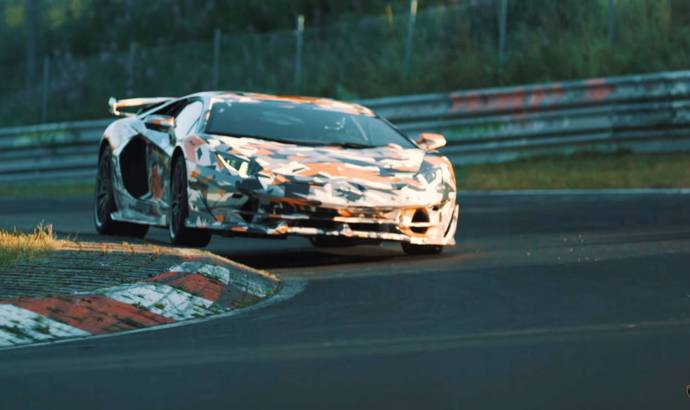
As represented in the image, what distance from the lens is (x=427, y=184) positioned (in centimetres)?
1291

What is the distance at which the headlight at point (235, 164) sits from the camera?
41.2ft

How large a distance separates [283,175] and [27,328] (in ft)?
13.7

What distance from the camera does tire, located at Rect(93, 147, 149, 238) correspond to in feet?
49.2

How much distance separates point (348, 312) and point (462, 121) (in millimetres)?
14939

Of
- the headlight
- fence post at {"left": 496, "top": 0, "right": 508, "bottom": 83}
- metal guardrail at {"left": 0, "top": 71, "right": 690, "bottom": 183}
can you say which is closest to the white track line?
the headlight

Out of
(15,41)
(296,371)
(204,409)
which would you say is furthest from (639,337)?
(15,41)

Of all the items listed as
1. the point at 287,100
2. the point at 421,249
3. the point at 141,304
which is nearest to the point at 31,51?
the point at 287,100

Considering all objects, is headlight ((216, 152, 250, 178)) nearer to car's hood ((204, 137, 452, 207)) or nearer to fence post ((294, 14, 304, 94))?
car's hood ((204, 137, 452, 207))

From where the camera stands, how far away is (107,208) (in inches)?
593

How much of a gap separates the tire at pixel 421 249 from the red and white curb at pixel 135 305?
2.79 metres

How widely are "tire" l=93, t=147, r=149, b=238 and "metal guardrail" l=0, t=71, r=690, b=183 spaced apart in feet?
30.8

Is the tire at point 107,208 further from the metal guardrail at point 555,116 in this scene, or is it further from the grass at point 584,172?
the metal guardrail at point 555,116

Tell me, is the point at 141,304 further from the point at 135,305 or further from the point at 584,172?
the point at 584,172

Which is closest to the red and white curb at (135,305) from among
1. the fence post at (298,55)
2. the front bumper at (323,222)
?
the front bumper at (323,222)
